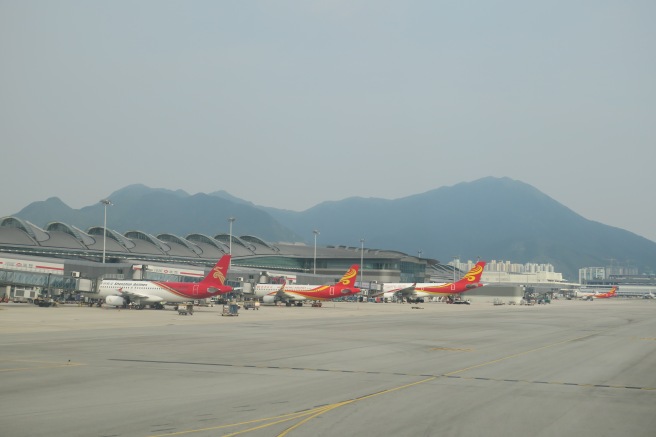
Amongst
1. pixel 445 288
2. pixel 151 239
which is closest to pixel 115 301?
pixel 445 288

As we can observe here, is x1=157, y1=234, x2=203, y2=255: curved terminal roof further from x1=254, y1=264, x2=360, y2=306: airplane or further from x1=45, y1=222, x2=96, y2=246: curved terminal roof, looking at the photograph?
x1=254, y1=264, x2=360, y2=306: airplane

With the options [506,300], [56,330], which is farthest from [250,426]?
[506,300]

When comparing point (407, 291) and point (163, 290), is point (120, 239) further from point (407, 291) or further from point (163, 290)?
point (163, 290)

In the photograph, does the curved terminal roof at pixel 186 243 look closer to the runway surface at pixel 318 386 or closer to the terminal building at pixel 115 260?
the terminal building at pixel 115 260

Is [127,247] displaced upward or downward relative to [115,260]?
upward

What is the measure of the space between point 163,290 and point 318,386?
200 feet

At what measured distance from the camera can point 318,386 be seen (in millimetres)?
21141

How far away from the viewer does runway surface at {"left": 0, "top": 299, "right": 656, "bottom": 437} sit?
50.1ft

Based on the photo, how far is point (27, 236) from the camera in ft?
490

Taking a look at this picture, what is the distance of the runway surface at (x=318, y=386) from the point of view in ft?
50.1

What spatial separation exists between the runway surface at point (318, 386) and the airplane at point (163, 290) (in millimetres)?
36364

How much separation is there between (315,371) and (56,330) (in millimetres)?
25311

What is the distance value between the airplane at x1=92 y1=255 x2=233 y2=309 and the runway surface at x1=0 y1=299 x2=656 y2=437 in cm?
3636

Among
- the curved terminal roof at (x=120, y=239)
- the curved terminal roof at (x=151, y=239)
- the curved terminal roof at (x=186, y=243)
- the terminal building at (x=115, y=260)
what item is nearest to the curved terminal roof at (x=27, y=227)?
the terminal building at (x=115, y=260)
